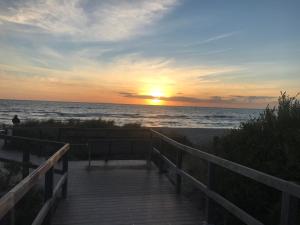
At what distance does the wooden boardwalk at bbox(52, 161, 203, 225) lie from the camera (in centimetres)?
601

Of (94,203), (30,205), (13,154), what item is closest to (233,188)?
(94,203)

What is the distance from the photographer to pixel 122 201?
709cm

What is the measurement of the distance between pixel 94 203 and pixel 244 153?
2694mm

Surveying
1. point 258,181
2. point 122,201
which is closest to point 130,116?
point 122,201

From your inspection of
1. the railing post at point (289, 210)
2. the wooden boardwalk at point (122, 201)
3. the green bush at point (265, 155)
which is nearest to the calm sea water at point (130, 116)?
the wooden boardwalk at point (122, 201)

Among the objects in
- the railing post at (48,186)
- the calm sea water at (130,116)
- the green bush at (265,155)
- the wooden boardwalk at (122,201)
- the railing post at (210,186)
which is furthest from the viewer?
the calm sea water at (130,116)

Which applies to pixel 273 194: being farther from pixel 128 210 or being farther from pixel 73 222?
pixel 73 222

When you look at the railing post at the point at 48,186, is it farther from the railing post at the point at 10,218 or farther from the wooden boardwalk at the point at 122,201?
the railing post at the point at 10,218

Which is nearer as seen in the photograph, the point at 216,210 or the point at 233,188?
the point at 233,188

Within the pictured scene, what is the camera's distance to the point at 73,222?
5.82 metres

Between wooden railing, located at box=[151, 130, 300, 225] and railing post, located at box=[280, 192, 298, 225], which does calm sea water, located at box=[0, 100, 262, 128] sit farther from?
railing post, located at box=[280, 192, 298, 225]

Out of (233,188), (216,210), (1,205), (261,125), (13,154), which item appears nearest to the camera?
(1,205)

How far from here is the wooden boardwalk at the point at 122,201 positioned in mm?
6007

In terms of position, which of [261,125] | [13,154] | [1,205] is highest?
[261,125]
